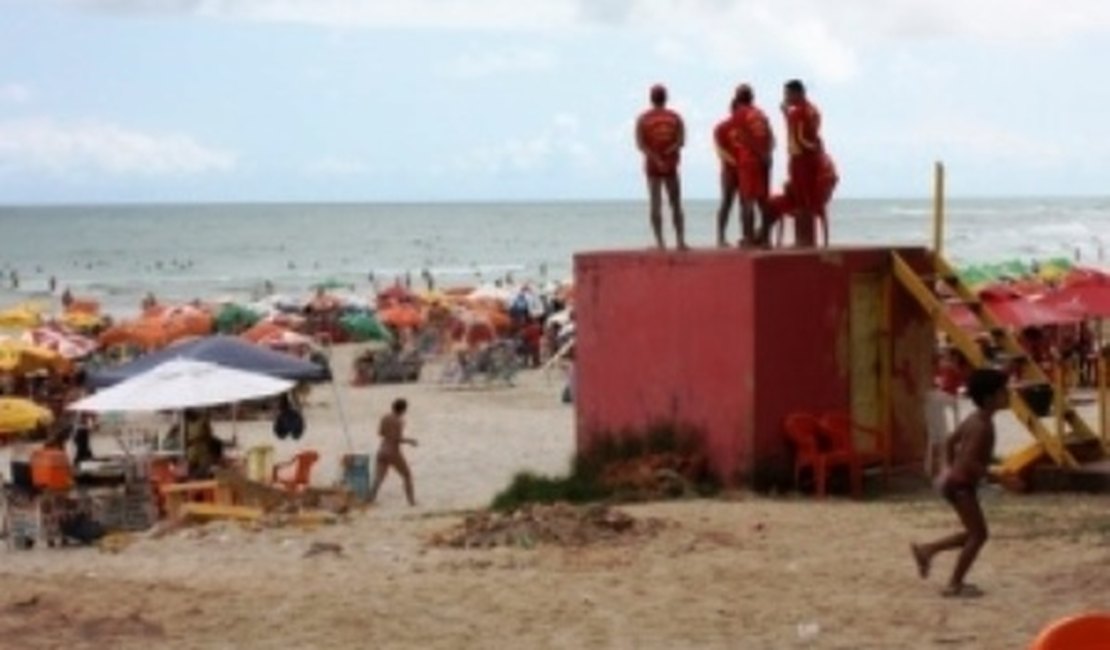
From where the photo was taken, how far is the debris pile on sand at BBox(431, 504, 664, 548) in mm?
11984

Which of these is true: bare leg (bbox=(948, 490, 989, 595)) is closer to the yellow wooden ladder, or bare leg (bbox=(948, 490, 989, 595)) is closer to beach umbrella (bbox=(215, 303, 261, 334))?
the yellow wooden ladder

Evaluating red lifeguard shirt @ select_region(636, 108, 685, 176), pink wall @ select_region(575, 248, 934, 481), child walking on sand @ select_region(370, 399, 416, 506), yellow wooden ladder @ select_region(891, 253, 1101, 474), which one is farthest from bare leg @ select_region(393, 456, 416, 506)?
yellow wooden ladder @ select_region(891, 253, 1101, 474)

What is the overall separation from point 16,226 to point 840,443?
463ft

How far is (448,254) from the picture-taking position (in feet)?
353

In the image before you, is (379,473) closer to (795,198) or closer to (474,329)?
(795,198)

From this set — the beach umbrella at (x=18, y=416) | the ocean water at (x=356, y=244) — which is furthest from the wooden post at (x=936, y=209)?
the ocean water at (x=356, y=244)

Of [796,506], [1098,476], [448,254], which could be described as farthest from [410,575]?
[448,254]

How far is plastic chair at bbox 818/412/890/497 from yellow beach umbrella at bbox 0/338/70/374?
47.1 feet

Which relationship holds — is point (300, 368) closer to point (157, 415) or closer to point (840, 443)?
point (840, 443)

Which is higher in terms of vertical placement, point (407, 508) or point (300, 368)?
point (300, 368)

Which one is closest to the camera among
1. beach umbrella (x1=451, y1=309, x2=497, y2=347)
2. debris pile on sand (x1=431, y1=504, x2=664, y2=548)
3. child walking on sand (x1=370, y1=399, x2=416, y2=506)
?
debris pile on sand (x1=431, y1=504, x2=664, y2=548)

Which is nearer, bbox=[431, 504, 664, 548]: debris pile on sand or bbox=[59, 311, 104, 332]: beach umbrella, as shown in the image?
bbox=[431, 504, 664, 548]: debris pile on sand

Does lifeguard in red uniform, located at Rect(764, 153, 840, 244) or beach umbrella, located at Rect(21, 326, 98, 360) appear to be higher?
lifeguard in red uniform, located at Rect(764, 153, 840, 244)

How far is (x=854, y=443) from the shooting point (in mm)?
14891
